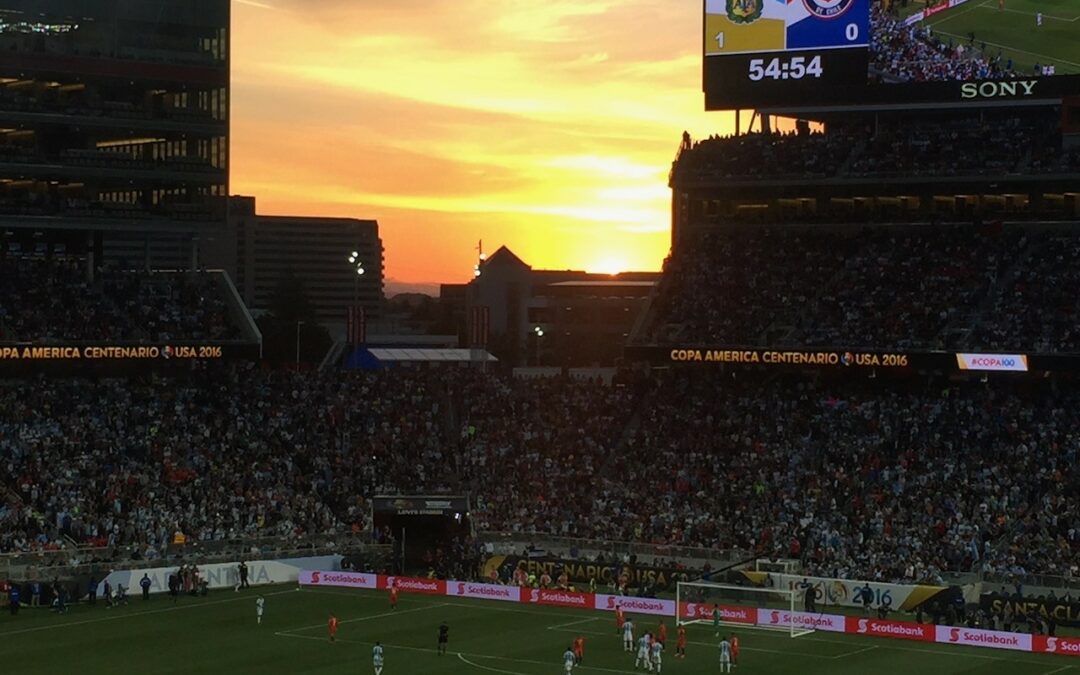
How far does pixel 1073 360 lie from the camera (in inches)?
2778

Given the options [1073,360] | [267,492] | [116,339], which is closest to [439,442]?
[267,492]

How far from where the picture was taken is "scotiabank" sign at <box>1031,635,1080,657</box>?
5347 centimetres

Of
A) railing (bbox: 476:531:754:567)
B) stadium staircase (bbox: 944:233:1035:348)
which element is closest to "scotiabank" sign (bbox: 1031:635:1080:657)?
railing (bbox: 476:531:754:567)

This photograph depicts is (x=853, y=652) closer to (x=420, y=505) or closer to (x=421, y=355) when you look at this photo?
(x=420, y=505)

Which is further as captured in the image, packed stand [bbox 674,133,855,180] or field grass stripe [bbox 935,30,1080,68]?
packed stand [bbox 674,133,855,180]

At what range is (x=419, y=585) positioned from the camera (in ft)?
222

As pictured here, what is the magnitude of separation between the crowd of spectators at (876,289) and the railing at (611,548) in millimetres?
14930

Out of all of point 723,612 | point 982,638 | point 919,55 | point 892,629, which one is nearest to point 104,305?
point 723,612

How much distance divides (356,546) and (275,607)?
26.8ft

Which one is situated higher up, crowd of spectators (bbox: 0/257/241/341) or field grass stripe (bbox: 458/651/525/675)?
crowd of spectators (bbox: 0/257/241/341)

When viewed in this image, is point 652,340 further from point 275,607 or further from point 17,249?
point 17,249

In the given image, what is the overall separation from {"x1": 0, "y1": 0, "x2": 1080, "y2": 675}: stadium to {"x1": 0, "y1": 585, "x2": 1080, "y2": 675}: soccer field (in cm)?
35

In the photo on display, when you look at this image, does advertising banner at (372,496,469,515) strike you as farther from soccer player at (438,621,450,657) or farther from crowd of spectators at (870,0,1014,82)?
crowd of spectators at (870,0,1014,82)

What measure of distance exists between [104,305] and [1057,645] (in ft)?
159
